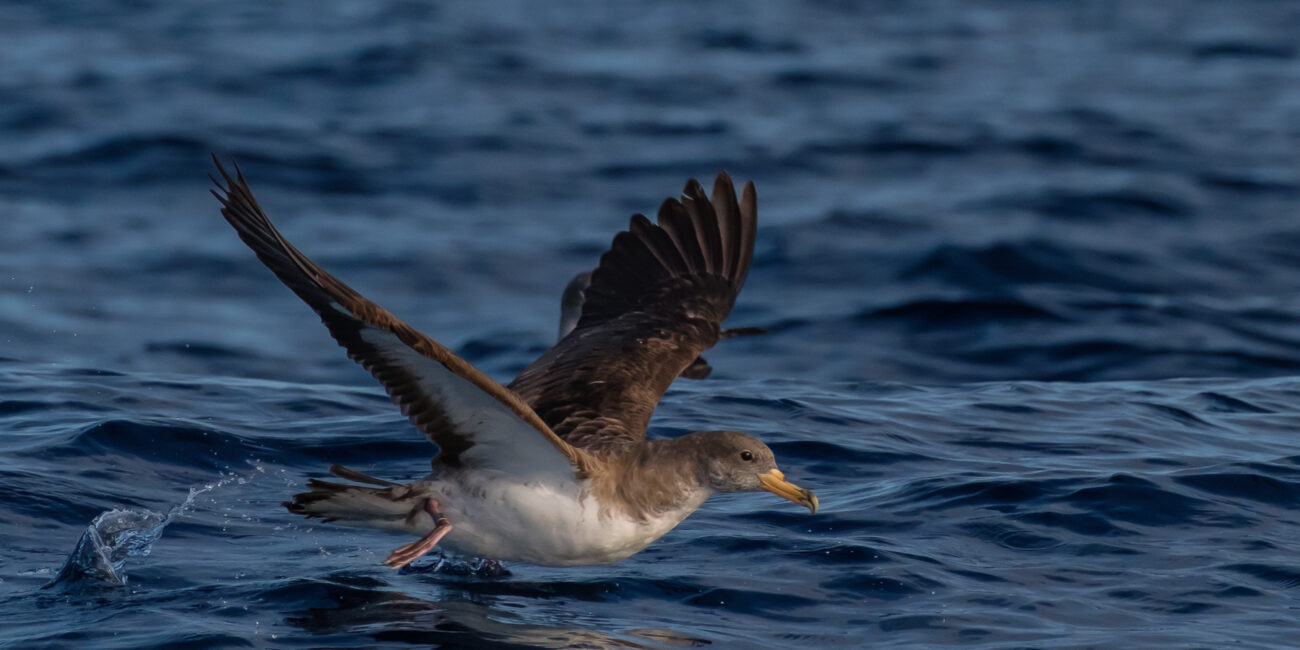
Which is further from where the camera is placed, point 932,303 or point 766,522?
point 932,303

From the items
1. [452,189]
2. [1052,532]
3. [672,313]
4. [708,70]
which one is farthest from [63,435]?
[708,70]

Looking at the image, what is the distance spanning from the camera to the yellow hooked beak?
614cm

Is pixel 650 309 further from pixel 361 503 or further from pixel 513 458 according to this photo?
pixel 361 503

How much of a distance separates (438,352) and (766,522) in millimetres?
2746

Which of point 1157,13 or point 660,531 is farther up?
point 1157,13

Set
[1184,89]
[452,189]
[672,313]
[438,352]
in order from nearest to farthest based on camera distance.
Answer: [438,352] → [672,313] → [452,189] → [1184,89]

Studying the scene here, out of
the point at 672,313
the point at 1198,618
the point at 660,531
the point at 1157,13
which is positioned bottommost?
the point at 1198,618

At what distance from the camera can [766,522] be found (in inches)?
293

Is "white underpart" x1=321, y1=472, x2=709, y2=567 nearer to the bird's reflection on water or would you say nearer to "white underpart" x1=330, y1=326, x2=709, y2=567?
"white underpart" x1=330, y1=326, x2=709, y2=567

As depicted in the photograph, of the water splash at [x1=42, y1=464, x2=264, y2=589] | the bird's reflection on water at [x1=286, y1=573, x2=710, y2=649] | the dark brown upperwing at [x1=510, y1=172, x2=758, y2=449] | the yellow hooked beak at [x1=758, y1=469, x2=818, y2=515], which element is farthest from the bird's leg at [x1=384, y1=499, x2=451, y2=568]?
the yellow hooked beak at [x1=758, y1=469, x2=818, y2=515]

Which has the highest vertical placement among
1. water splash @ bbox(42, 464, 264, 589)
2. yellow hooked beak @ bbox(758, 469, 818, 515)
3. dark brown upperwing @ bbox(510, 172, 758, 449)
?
dark brown upperwing @ bbox(510, 172, 758, 449)

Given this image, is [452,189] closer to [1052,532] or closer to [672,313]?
[672,313]

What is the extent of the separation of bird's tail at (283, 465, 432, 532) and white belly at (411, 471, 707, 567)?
61mm

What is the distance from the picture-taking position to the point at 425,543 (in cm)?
605
